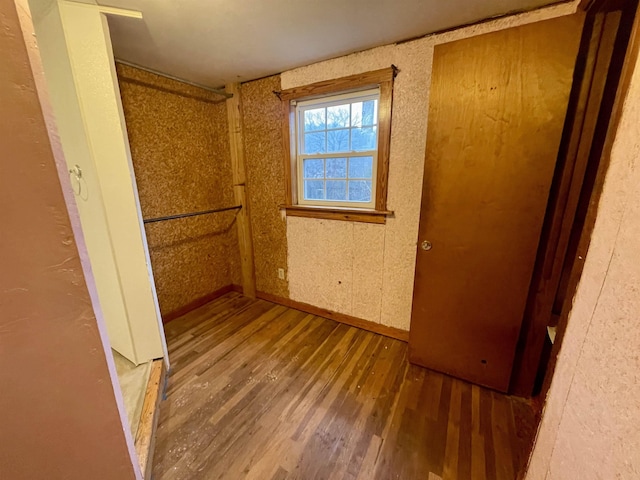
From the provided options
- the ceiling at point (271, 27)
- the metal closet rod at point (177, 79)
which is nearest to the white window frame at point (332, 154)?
the ceiling at point (271, 27)

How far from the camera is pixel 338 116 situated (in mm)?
2086

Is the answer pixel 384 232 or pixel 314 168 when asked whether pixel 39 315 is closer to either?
pixel 384 232

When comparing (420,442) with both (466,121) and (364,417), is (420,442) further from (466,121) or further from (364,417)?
(466,121)

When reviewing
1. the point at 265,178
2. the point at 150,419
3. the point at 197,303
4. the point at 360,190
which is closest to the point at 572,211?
the point at 360,190

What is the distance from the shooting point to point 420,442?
1287mm

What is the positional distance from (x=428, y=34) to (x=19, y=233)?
2.10 metres

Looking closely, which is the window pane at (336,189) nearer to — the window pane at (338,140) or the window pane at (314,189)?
the window pane at (314,189)

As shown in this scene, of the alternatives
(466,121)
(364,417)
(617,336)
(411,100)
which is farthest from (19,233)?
(411,100)

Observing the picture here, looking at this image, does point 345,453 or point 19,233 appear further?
point 345,453

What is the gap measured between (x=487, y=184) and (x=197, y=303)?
105 inches

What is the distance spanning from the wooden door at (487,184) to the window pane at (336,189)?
785 millimetres

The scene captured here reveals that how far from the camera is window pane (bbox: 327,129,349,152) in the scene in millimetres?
2072

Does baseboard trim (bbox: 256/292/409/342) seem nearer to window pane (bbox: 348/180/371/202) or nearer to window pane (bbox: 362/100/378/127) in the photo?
window pane (bbox: 348/180/371/202)

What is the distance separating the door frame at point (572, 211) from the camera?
31.9 inches
